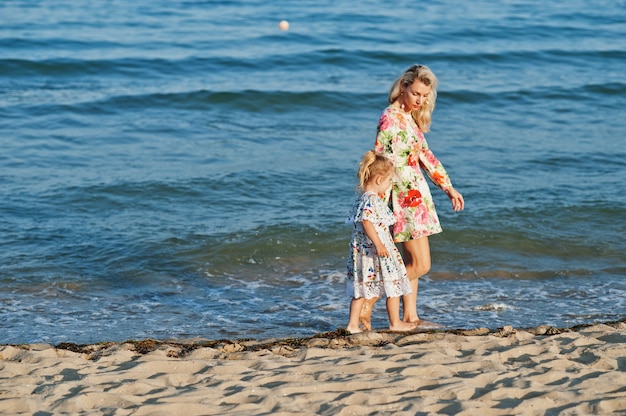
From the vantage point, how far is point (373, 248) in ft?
19.8

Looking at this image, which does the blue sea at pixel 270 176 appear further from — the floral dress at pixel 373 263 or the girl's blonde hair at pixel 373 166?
the girl's blonde hair at pixel 373 166

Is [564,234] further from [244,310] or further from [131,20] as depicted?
[131,20]

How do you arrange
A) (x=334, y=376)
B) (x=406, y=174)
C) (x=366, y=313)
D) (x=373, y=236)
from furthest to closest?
(x=366, y=313) < (x=406, y=174) < (x=373, y=236) < (x=334, y=376)

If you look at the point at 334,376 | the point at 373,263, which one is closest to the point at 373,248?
the point at 373,263

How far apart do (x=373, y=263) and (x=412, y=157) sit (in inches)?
30.4

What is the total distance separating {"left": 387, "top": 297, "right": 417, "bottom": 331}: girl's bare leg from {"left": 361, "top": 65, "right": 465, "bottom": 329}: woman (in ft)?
1.05

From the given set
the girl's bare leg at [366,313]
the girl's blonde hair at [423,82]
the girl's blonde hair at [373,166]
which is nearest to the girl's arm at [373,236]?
the girl's blonde hair at [373,166]

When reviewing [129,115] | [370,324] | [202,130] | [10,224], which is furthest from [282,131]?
[370,324]

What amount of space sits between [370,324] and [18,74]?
12.3m

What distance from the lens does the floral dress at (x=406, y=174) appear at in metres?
6.13

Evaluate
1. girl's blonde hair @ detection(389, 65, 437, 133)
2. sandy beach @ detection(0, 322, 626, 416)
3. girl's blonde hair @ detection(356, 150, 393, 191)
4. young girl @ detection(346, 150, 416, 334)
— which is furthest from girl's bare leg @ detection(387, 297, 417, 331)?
girl's blonde hair @ detection(389, 65, 437, 133)

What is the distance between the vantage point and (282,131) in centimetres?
1321

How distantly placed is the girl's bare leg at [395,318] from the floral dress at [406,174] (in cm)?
42

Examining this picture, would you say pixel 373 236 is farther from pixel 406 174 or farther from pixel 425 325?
pixel 425 325
